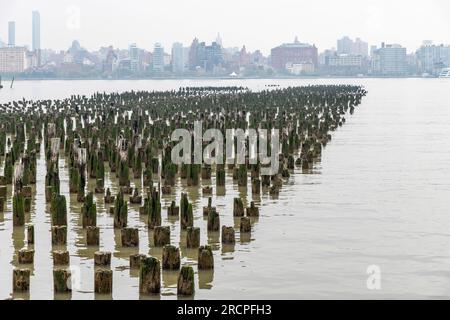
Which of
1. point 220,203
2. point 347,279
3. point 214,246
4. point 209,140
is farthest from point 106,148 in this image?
point 347,279

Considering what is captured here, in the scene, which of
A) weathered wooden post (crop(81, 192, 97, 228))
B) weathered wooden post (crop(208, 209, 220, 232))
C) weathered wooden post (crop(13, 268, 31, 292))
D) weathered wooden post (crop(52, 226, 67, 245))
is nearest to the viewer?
weathered wooden post (crop(13, 268, 31, 292))

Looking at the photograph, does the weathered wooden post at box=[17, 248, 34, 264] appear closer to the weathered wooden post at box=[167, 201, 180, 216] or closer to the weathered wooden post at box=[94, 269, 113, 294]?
the weathered wooden post at box=[94, 269, 113, 294]

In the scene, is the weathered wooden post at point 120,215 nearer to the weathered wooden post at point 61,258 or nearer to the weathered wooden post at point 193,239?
the weathered wooden post at point 193,239

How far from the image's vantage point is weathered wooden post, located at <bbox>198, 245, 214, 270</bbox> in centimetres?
1852

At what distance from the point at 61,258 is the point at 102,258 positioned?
0.86 m

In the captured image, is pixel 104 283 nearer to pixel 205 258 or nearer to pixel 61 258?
pixel 61 258

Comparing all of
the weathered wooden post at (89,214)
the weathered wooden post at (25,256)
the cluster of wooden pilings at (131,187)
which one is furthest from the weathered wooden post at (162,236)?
the weathered wooden post at (25,256)

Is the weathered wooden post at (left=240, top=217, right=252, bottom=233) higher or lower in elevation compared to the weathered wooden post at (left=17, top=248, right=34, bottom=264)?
higher

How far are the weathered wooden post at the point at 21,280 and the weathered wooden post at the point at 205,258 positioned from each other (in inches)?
134

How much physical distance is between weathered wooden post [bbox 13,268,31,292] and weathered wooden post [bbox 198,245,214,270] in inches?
134

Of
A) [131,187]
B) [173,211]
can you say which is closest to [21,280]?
[173,211]

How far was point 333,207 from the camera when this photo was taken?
27000mm

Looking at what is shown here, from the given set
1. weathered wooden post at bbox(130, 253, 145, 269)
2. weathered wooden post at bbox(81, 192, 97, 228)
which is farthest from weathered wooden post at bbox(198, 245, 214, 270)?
weathered wooden post at bbox(81, 192, 97, 228)

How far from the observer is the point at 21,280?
16.9 meters
